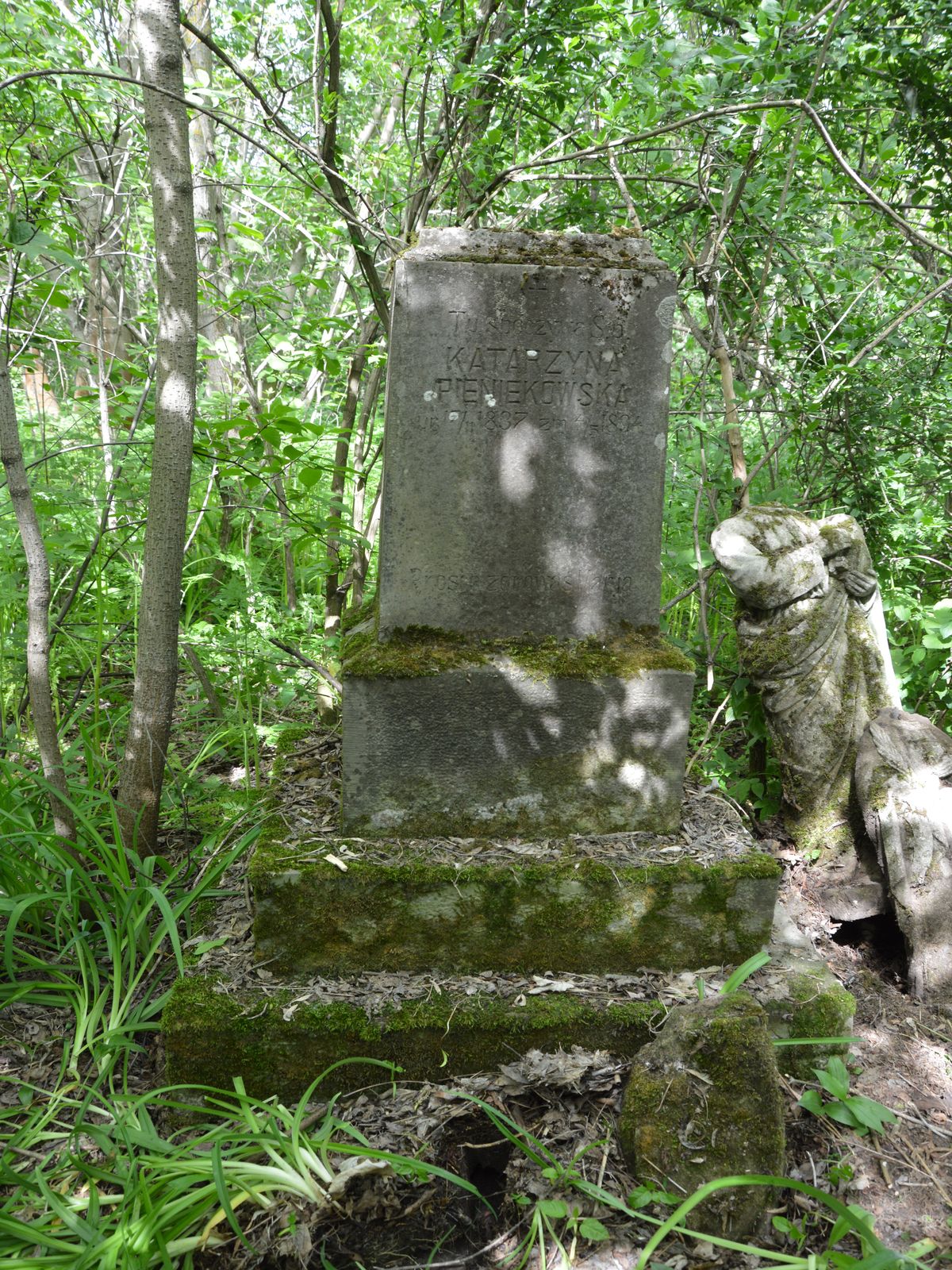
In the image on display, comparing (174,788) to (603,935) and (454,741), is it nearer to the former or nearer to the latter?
(454,741)

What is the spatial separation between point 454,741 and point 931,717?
2.64 m

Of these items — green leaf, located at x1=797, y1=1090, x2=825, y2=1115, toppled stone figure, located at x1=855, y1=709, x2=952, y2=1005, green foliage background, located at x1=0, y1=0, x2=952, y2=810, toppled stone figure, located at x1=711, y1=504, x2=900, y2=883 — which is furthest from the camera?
green foliage background, located at x1=0, y1=0, x2=952, y2=810

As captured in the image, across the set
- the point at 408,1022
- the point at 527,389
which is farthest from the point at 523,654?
the point at 408,1022

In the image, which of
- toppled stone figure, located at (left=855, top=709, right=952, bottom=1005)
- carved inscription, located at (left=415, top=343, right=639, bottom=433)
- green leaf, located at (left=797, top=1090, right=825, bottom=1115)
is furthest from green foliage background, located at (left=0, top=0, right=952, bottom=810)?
green leaf, located at (left=797, top=1090, right=825, bottom=1115)

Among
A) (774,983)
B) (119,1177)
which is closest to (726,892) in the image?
(774,983)

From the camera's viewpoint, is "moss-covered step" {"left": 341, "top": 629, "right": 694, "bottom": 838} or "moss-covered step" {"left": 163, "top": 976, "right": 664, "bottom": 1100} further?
"moss-covered step" {"left": 341, "top": 629, "right": 694, "bottom": 838}

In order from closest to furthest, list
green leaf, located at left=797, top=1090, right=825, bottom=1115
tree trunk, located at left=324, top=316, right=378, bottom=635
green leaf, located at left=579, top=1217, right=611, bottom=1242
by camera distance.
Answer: green leaf, located at left=579, top=1217, right=611, bottom=1242 → green leaf, located at left=797, top=1090, right=825, bottom=1115 → tree trunk, located at left=324, top=316, right=378, bottom=635

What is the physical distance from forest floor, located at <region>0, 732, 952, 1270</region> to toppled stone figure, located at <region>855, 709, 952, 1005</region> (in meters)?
0.28

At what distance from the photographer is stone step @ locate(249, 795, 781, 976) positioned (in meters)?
2.33

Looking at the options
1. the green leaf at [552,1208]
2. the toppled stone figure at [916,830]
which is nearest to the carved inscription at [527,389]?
the toppled stone figure at [916,830]

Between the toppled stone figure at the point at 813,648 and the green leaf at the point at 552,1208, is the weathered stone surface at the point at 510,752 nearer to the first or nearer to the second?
the toppled stone figure at the point at 813,648

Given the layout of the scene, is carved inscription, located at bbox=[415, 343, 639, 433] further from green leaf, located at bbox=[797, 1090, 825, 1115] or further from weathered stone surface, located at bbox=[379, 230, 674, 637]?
green leaf, located at bbox=[797, 1090, 825, 1115]

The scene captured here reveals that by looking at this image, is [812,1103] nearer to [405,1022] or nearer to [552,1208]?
[552,1208]

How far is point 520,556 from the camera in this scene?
251 centimetres
